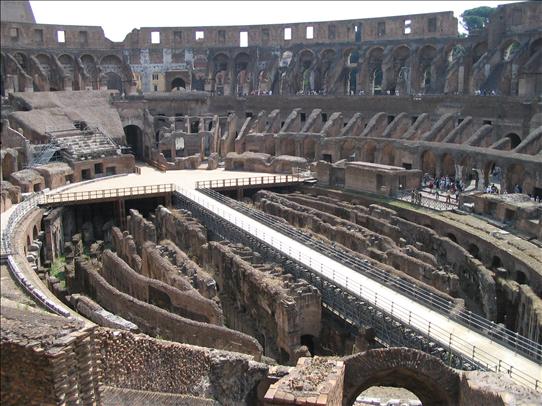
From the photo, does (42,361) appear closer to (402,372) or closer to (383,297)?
(402,372)

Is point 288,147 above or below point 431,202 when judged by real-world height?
above

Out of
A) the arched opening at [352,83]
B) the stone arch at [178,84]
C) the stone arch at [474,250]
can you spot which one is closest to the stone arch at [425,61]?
the arched opening at [352,83]

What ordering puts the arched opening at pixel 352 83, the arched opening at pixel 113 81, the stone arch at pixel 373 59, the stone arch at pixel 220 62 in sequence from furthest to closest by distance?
the stone arch at pixel 220 62 → the arched opening at pixel 113 81 → the arched opening at pixel 352 83 → the stone arch at pixel 373 59

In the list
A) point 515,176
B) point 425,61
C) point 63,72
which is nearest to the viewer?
point 515,176

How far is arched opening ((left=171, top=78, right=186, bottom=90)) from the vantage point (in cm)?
5606

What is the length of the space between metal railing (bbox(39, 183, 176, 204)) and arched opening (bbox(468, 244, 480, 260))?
17.1 metres

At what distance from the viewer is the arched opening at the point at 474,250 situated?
26617mm

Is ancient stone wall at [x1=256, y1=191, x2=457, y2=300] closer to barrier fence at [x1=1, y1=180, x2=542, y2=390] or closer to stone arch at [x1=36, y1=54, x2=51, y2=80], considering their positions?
barrier fence at [x1=1, y1=180, x2=542, y2=390]

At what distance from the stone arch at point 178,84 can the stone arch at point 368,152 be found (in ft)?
69.4

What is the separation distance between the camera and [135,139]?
4991cm

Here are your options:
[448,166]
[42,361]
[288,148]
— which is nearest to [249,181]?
[288,148]

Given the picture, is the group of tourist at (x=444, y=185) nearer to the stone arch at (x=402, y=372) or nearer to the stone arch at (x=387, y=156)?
the stone arch at (x=387, y=156)

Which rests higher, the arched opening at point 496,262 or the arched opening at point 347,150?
the arched opening at point 347,150

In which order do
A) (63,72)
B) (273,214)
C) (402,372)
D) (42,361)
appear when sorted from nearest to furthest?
(42,361) < (402,372) < (273,214) < (63,72)
